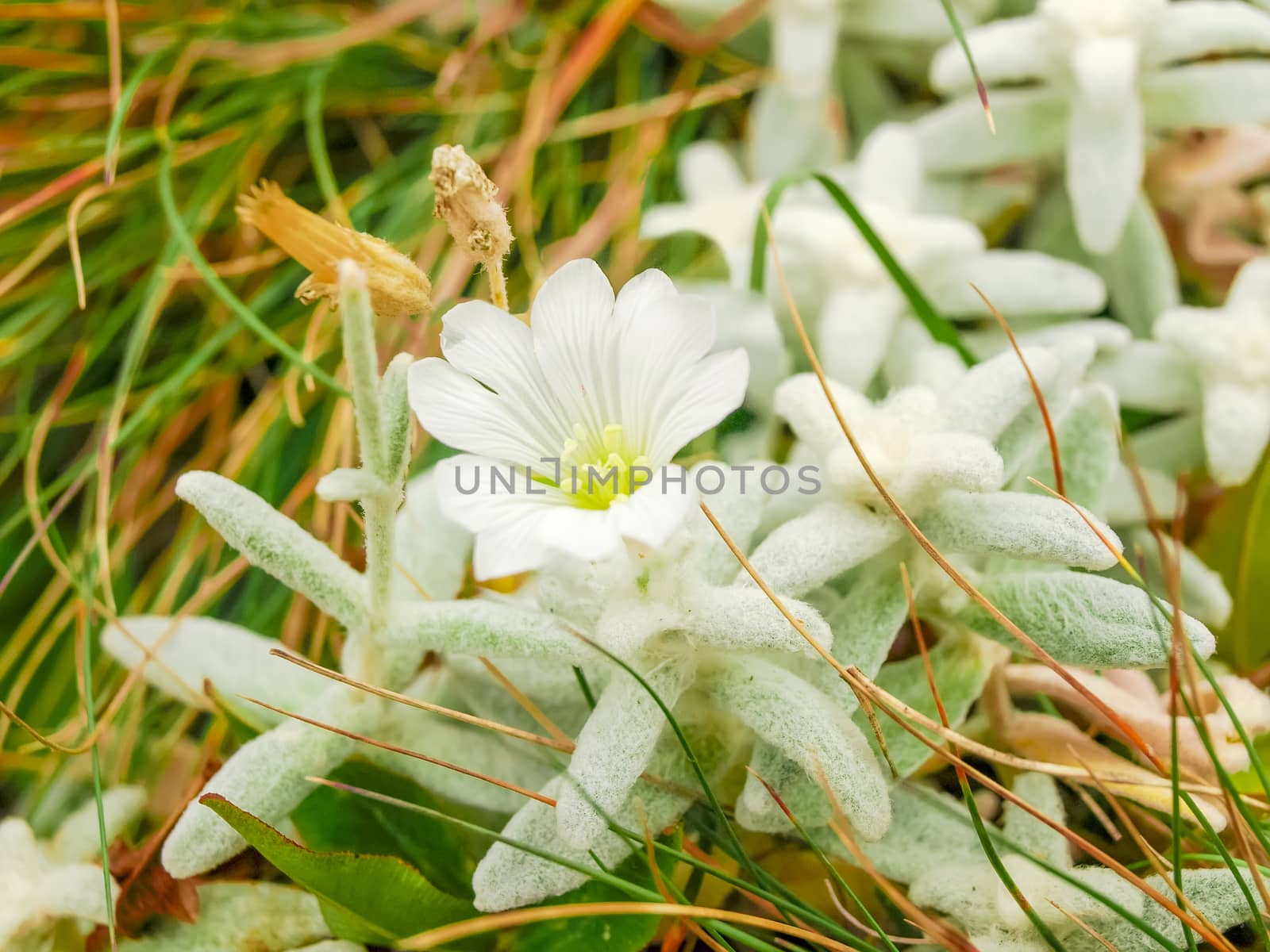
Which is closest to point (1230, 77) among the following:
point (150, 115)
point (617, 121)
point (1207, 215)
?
point (1207, 215)

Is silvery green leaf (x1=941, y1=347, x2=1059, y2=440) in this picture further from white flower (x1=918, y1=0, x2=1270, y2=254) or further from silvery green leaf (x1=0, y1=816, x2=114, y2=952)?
silvery green leaf (x1=0, y1=816, x2=114, y2=952)

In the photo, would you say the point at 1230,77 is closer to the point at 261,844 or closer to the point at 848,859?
the point at 848,859

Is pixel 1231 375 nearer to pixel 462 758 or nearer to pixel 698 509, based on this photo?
pixel 698 509

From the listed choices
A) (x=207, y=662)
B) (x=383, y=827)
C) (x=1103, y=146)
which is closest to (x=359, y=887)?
(x=383, y=827)

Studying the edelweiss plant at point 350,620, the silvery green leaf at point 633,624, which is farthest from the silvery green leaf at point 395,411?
the silvery green leaf at point 633,624

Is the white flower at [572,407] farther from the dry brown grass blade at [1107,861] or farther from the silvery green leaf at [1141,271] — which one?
the silvery green leaf at [1141,271]
